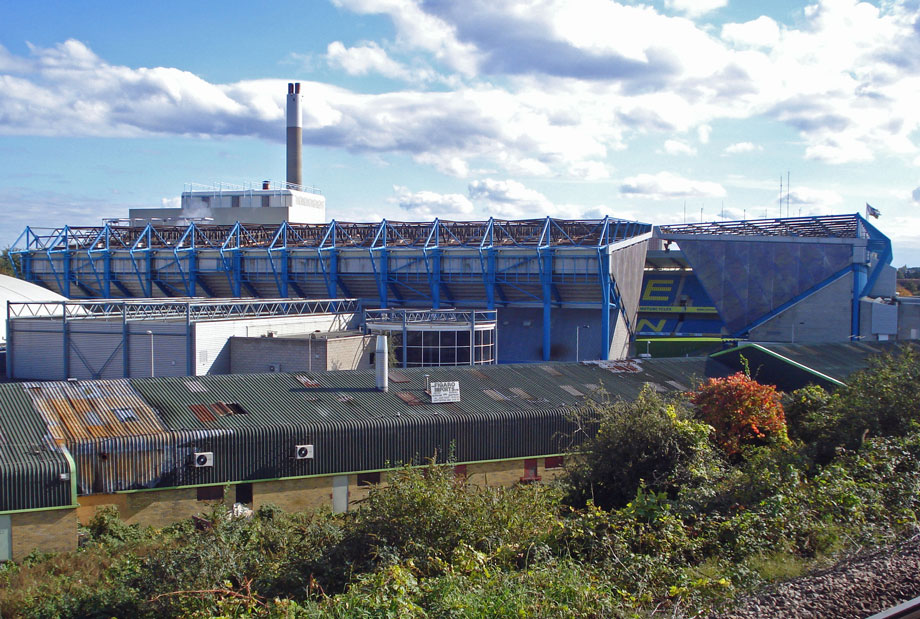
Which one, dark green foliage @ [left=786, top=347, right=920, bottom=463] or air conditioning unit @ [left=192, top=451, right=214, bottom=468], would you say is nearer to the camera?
dark green foliage @ [left=786, top=347, right=920, bottom=463]

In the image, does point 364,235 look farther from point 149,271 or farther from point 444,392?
point 444,392

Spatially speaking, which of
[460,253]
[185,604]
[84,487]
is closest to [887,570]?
[185,604]

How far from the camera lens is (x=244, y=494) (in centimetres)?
1820

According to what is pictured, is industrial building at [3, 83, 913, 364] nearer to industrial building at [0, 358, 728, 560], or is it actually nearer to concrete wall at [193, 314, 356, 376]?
concrete wall at [193, 314, 356, 376]

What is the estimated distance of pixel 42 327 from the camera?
111 ft

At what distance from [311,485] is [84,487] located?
504 cm

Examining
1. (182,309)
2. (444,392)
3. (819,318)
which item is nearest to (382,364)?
(444,392)

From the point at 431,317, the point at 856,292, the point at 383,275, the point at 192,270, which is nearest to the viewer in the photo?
the point at 431,317

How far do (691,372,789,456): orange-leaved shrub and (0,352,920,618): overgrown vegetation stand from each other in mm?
2200

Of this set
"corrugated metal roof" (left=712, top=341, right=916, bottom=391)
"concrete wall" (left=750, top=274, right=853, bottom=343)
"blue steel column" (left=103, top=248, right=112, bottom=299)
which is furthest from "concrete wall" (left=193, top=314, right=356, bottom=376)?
"concrete wall" (left=750, top=274, right=853, bottom=343)

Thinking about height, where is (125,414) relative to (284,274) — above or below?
below

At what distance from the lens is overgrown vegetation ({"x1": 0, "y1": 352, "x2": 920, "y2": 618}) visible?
7.78 meters

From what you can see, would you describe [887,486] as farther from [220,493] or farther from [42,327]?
[42,327]

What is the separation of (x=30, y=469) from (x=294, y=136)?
58653 mm
